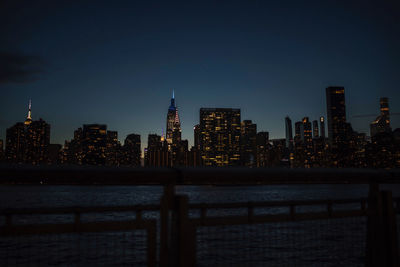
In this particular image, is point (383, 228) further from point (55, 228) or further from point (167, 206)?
point (55, 228)

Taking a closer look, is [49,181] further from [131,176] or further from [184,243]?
[184,243]

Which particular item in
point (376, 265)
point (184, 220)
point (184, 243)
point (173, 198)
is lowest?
point (376, 265)

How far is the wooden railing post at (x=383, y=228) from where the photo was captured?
3.05 m

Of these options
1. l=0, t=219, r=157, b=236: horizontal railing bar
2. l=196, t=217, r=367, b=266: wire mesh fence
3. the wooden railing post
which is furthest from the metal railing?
l=196, t=217, r=367, b=266: wire mesh fence

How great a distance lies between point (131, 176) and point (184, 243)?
0.58 meters

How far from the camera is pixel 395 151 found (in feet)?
607

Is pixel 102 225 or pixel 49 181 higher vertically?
pixel 49 181

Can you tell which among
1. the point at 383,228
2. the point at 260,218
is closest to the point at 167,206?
the point at 260,218

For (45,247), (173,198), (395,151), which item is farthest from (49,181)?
(395,151)

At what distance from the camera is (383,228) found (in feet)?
10.1

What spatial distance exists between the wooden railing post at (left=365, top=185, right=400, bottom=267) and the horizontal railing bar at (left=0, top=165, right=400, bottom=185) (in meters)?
0.31

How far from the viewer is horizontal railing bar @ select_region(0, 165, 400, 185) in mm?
2123

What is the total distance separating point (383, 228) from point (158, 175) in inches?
84.4

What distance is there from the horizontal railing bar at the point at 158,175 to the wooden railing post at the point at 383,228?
→ 311mm
